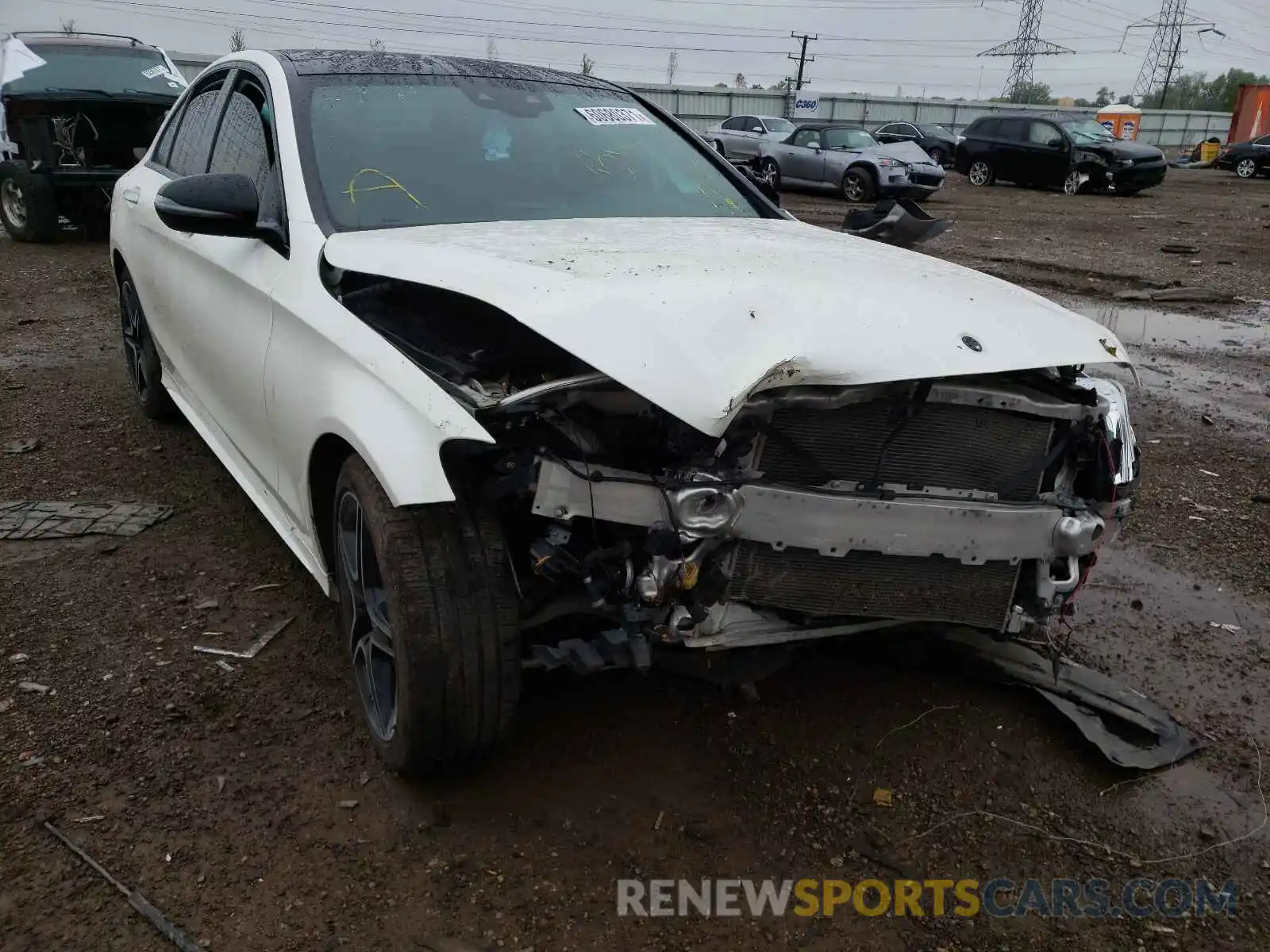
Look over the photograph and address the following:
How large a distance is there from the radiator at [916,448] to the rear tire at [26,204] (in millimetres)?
10567

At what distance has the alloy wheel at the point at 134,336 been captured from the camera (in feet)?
15.5

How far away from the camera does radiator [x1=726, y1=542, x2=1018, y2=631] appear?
2168 mm

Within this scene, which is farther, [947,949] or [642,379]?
[947,949]

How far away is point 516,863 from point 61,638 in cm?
179

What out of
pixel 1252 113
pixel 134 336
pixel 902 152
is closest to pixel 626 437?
pixel 134 336

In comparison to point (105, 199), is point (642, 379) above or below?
above

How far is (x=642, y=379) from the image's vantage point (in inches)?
73.9

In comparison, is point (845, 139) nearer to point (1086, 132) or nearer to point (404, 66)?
point (1086, 132)

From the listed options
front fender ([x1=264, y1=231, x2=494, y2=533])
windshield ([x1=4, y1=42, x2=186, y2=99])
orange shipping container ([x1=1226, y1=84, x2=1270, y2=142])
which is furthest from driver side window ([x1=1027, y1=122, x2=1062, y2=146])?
front fender ([x1=264, y1=231, x2=494, y2=533])

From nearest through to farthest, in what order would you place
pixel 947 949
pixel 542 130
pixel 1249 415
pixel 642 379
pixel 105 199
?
pixel 642 379 < pixel 947 949 < pixel 542 130 < pixel 1249 415 < pixel 105 199

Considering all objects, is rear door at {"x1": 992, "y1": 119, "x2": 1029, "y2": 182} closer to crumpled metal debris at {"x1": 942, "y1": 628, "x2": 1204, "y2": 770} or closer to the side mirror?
crumpled metal debris at {"x1": 942, "y1": 628, "x2": 1204, "y2": 770}

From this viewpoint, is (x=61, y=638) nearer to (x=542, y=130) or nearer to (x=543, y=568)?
(x=543, y=568)

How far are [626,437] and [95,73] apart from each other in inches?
432

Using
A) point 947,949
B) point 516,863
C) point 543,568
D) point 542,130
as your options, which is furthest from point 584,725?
point 542,130
